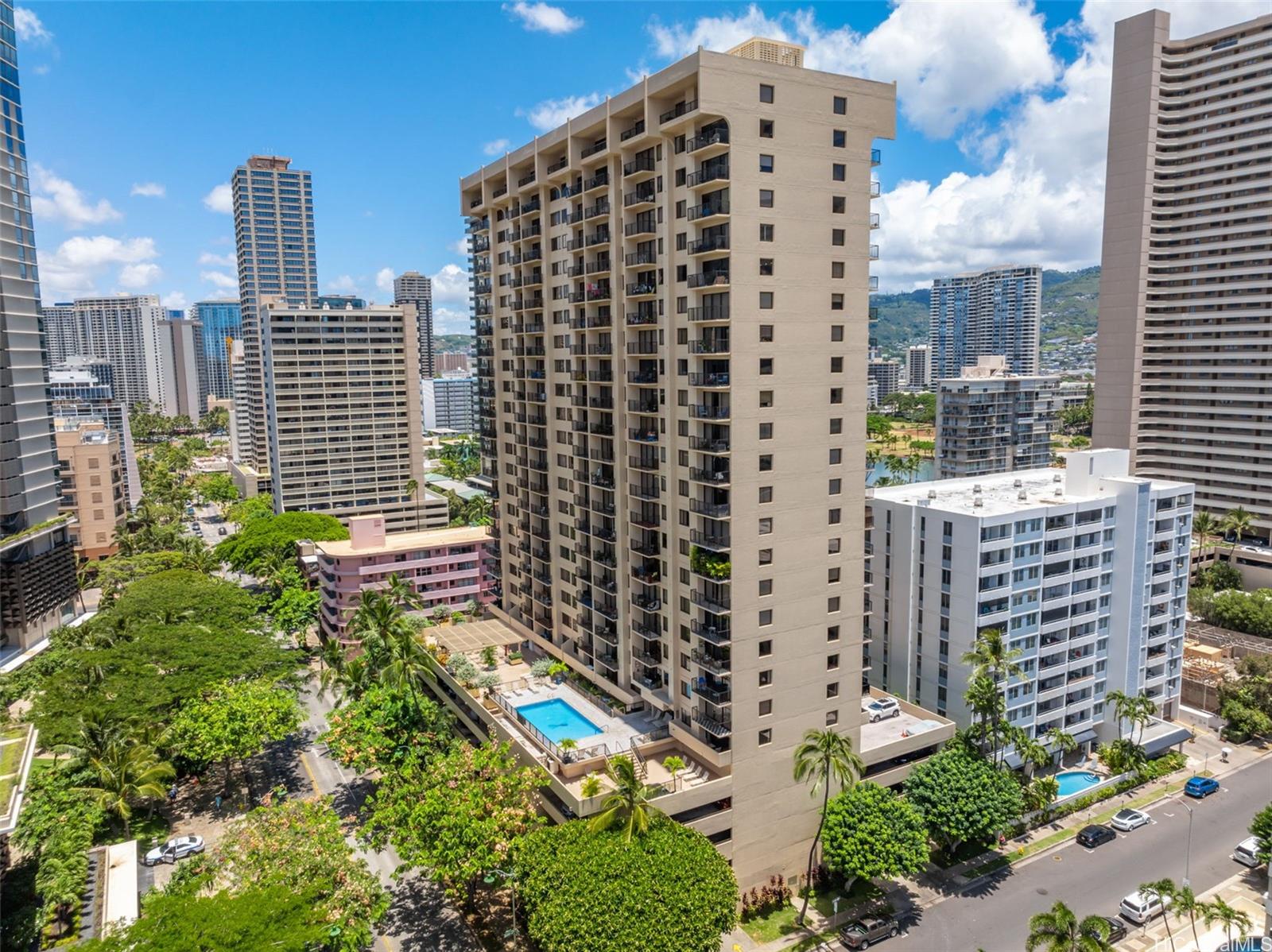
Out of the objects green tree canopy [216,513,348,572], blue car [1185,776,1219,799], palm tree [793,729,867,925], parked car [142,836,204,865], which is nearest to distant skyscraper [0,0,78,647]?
green tree canopy [216,513,348,572]

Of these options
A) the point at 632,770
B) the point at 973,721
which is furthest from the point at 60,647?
the point at 973,721

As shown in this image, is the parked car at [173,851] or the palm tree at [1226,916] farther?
the parked car at [173,851]

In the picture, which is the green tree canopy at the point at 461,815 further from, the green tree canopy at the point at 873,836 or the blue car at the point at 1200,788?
the blue car at the point at 1200,788

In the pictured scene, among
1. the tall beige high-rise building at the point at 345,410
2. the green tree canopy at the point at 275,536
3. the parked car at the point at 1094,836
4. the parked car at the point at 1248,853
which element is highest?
the tall beige high-rise building at the point at 345,410

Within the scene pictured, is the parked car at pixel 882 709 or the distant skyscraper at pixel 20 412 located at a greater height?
the distant skyscraper at pixel 20 412

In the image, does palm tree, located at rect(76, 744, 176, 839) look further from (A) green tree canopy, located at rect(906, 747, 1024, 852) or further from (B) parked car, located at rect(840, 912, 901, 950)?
(A) green tree canopy, located at rect(906, 747, 1024, 852)

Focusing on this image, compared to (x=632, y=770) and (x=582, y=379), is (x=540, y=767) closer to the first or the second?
(x=632, y=770)

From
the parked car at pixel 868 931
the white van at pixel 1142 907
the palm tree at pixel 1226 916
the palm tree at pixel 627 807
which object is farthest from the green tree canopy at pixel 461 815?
the palm tree at pixel 1226 916

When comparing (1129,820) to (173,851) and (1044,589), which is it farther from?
(173,851)
